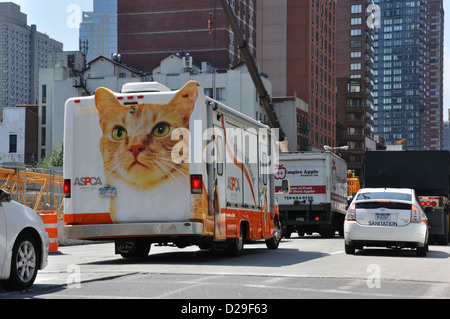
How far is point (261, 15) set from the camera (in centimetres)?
11338

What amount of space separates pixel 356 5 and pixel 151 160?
15169 centimetres

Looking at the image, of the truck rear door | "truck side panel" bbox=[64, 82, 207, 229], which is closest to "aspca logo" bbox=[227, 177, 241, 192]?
"truck side panel" bbox=[64, 82, 207, 229]

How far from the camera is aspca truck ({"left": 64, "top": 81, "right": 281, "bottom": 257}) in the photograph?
14094 millimetres

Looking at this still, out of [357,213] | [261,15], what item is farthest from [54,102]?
[357,213]

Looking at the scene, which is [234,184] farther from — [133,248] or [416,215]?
[416,215]

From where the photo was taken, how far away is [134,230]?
46.3 feet

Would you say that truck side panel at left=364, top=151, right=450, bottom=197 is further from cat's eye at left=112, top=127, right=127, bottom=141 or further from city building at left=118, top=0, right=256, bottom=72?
city building at left=118, top=0, right=256, bottom=72

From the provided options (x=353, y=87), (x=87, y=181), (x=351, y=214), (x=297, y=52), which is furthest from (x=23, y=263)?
(x=353, y=87)

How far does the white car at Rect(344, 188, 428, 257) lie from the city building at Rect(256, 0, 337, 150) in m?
87.4

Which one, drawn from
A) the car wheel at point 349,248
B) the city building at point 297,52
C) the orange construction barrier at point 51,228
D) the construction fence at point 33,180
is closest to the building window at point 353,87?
the city building at point 297,52

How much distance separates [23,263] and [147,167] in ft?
16.1
